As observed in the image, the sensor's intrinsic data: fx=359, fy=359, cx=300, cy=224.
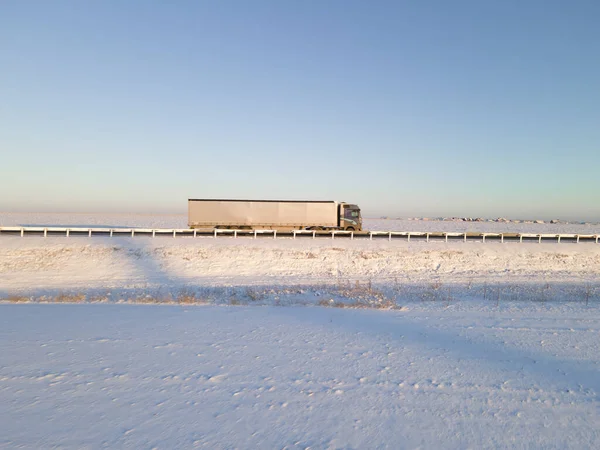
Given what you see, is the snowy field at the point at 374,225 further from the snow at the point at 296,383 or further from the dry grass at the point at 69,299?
the snow at the point at 296,383

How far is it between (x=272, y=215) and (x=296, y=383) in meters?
28.3

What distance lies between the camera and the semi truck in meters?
32.8

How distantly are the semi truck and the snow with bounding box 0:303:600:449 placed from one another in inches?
961

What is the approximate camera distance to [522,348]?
6.78 metres

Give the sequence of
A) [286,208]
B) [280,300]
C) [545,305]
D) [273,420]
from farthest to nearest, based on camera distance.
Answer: [286,208] < [280,300] < [545,305] < [273,420]

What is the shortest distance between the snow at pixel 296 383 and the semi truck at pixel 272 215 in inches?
961

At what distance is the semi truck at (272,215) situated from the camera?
32.8 m

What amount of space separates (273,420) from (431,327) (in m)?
5.04

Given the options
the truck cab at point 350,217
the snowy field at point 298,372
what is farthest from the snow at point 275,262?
the snowy field at point 298,372

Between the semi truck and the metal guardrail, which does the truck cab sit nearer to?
the semi truck

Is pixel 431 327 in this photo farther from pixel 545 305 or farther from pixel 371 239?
pixel 371 239

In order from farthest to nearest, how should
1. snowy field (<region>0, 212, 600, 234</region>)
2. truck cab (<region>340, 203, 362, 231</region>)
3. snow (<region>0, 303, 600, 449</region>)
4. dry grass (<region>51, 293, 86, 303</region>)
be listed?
snowy field (<region>0, 212, 600, 234</region>) → truck cab (<region>340, 203, 362, 231</region>) → dry grass (<region>51, 293, 86, 303</region>) → snow (<region>0, 303, 600, 449</region>)

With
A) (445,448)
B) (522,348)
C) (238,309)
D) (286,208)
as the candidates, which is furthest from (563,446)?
(286,208)

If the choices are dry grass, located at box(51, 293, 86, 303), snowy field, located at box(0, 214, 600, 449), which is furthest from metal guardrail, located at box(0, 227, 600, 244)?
dry grass, located at box(51, 293, 86, 303)
